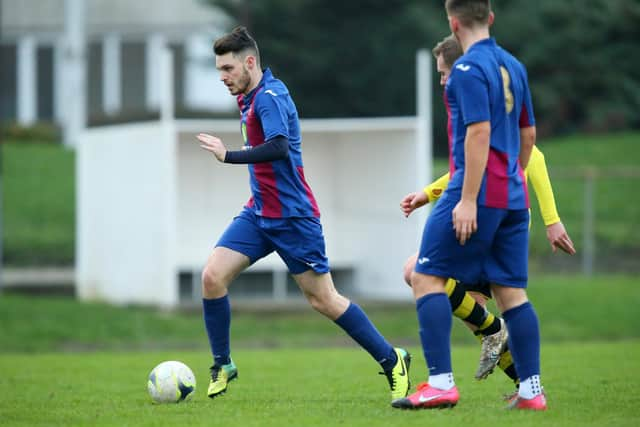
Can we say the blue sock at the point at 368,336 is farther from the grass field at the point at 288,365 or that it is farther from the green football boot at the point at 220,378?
the green football boot at the point at 220,378

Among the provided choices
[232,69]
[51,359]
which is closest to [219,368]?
[232,69]

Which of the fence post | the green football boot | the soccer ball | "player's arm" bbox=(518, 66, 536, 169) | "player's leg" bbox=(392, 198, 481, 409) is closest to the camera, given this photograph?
"player's leg" bbox=(392, 198, 481, 409)

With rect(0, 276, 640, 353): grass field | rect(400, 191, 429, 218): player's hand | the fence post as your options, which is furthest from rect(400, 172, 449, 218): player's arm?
the fence post

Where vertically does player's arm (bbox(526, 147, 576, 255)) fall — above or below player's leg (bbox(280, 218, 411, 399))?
above

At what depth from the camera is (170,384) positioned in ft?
25.2

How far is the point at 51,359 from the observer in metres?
13.5

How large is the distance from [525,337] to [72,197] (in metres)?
21.4

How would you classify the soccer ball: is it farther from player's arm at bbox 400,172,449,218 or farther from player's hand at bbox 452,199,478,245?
player's hand at bbox 452,199,478,245

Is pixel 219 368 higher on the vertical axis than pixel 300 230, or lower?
lower

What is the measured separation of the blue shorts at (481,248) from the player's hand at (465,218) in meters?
0.09

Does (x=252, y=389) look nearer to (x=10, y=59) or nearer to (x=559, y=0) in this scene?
(x=559, y=0)

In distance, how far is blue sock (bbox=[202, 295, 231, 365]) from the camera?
312 inches

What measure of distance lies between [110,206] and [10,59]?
37.4 metres

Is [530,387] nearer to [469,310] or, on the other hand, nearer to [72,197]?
[469,310]
